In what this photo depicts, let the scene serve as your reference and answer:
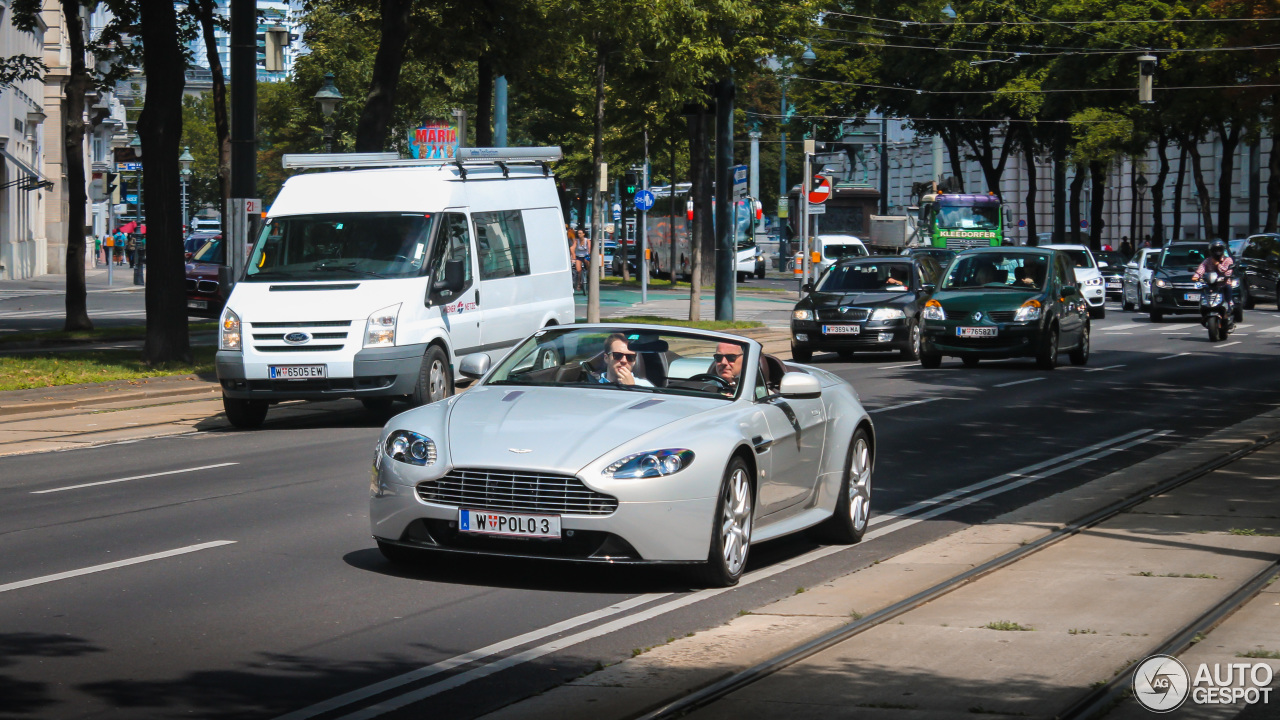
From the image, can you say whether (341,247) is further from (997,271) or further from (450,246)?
(997,271)

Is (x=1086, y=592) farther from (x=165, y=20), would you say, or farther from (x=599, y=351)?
(x=165, y=20)

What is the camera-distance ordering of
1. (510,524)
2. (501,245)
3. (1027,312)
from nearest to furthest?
(510,524) < (501,245) < (1027,312)

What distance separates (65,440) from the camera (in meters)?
15.9

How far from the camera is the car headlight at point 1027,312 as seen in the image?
2400 cm

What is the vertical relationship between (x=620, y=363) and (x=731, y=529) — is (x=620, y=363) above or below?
above

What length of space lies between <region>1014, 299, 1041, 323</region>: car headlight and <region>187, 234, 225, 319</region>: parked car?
19.7 metres

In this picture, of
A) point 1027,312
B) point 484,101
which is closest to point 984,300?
point 1027,312

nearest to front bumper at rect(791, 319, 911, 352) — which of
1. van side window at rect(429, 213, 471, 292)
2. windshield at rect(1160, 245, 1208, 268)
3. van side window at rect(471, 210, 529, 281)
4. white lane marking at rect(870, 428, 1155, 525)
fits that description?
van side window at rect(471, 210, 529, 281)

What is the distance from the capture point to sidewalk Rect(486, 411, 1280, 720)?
598cm

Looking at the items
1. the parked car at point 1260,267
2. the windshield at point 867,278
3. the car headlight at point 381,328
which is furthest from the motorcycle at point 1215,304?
the car headlight at point 381,328

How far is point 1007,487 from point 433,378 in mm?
6585

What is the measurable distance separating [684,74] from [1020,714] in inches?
1168

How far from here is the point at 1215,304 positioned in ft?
102

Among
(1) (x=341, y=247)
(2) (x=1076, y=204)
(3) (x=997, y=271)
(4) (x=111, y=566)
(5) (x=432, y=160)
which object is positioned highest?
(2) (x=1076, y=204)
